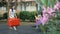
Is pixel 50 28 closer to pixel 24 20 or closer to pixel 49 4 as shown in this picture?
pixel 49 4

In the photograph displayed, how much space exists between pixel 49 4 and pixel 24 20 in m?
27.5

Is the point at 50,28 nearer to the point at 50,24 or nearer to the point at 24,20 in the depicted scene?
the point at 50,24

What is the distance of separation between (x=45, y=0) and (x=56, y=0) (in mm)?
140

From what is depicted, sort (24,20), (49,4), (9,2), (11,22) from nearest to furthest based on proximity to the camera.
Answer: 1. (49,4)
2. (11,22)
3. (24,20)
4. (9,2)

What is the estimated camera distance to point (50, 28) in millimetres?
2672

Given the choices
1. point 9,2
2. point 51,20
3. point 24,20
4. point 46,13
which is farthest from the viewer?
point 9,2

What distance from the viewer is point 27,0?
39.3 metres

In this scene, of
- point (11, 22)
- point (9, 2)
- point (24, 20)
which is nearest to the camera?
point (11, 22)

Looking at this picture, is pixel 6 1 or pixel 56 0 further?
pixel 6 1

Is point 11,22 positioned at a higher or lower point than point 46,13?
lower

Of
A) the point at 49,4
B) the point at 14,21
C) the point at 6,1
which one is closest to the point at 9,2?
the point at 6,1

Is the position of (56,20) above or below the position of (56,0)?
below

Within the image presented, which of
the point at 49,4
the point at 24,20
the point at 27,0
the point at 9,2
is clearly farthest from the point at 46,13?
the point at 27,0

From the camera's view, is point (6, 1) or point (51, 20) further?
point (6, 1)
